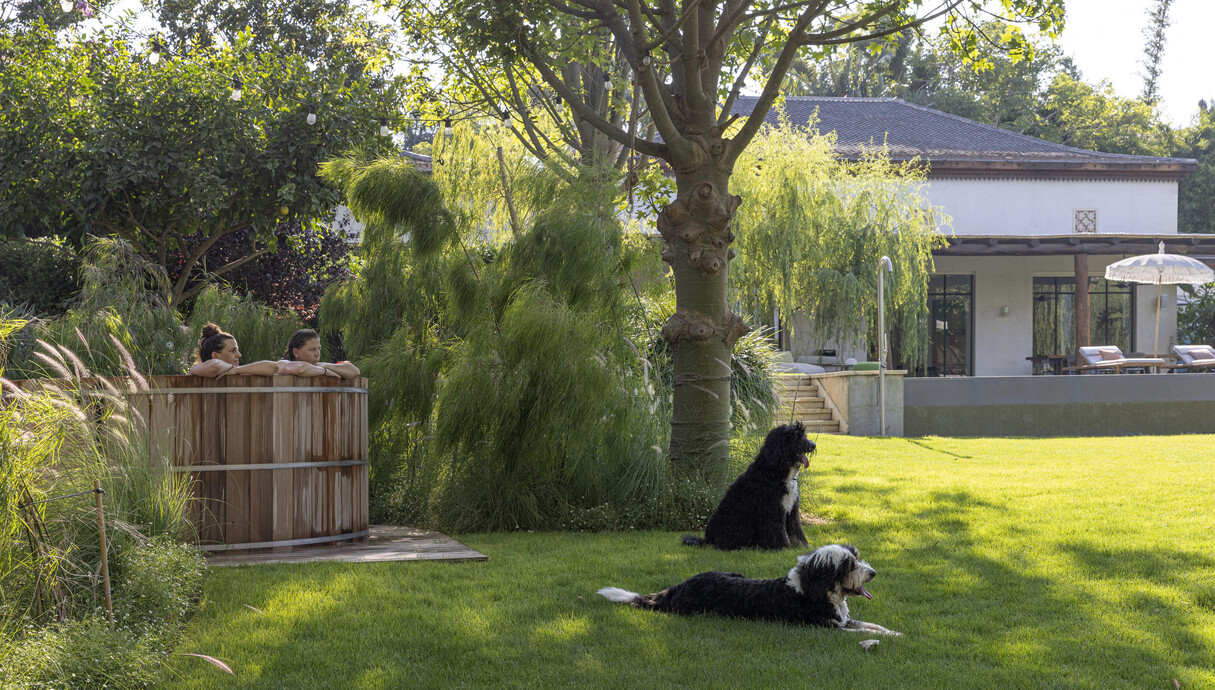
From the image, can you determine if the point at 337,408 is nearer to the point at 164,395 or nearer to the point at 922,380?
the point at 164,395

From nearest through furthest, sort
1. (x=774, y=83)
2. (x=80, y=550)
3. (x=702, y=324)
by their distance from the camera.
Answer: (x=80, y=550), (x=702, y=324), (x=774, y=83)

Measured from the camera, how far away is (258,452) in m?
6.75

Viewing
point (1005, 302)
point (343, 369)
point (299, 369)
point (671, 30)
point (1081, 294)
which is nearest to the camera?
point (299, 369)

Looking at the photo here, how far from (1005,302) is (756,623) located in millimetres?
29013

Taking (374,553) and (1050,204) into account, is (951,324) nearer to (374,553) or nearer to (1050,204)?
(1050,204)

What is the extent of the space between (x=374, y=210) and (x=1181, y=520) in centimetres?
710

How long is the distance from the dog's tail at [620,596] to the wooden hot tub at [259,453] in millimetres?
2674

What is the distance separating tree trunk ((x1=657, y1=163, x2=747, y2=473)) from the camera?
866cm

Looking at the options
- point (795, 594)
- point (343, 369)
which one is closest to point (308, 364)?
point (343, 369)

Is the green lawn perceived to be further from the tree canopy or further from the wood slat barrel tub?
the tree canopy

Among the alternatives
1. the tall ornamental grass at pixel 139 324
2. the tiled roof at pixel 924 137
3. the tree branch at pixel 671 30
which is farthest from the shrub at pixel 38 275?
the tiled roof at pixel 924 137

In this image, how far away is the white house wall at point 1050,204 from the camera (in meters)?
31.5

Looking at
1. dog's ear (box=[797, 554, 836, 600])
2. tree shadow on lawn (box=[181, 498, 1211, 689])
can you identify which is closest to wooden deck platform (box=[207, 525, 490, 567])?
tree shadow on lawn (box=[181, 498, 1211, 689])

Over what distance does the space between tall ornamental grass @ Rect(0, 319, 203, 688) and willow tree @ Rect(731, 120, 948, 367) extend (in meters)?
17.8
